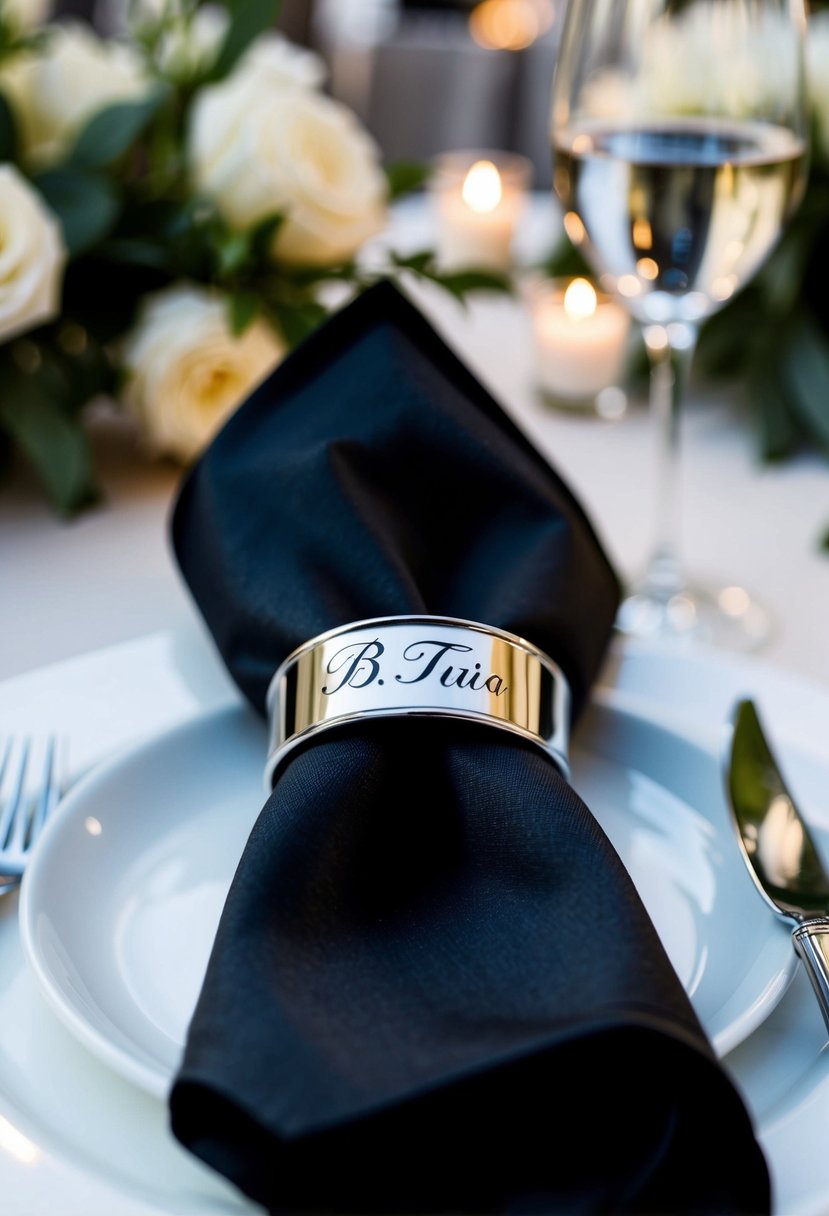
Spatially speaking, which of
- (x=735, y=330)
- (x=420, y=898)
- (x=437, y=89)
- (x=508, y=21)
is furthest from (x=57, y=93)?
(x=508, y=21)

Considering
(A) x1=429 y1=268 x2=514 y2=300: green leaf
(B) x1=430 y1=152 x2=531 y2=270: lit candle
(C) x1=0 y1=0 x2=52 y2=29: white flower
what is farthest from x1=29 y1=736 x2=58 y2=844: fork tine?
(B) x1=430 y1=152 x2=531 y2=270: lit candle

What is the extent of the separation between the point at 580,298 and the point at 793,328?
181mm

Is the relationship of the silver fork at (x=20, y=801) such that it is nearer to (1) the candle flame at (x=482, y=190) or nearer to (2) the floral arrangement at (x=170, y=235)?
(2) the floral arrangement at (x=170, y=235)

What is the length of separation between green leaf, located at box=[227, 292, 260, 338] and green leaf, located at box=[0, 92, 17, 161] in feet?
0.57

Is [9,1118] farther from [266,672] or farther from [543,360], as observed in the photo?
[543,360]

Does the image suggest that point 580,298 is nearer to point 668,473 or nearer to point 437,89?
point 668,473

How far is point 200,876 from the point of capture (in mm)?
417

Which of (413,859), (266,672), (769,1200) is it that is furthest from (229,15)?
(769,1200)

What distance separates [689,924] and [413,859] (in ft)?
0.32

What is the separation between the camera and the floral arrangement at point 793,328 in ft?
2.88

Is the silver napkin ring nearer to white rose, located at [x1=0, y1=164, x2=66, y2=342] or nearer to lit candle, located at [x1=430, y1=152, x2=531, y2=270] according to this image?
white rose, located at [x1=0, y1=164, x2=66, y2=342]

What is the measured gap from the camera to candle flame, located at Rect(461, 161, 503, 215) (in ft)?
4.28

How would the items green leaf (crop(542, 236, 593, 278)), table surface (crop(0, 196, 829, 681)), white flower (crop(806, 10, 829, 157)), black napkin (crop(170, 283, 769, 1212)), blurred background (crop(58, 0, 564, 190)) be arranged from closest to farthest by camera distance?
black napkin (crop(170, 283, 769, 1212))
table surface (crop(0, 196, 829, 681))
white flower (crop(806, 10, 829, 157))
green leaf (crop(542, 236, 593, 278))
blurred background (crop(58, 0, 564, 190))

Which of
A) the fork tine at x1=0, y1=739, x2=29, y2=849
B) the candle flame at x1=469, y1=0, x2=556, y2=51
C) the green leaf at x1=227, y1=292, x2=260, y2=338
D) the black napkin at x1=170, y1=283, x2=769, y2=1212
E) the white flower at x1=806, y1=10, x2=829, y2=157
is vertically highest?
the white flower at x1=806, y1=10, x2=829, y2=157
